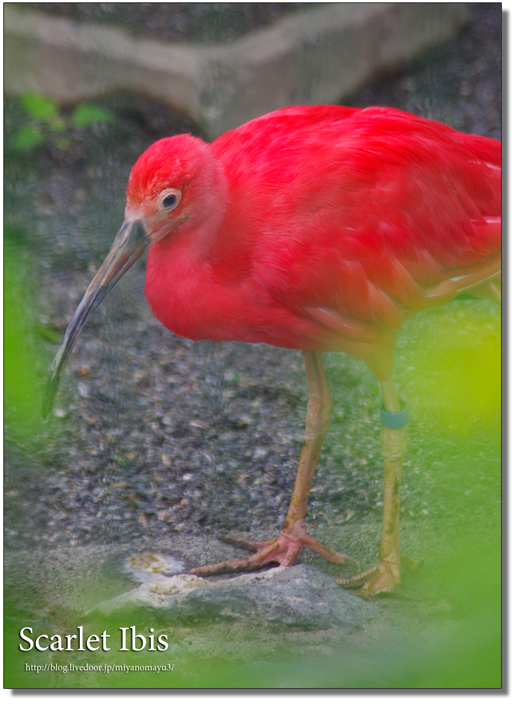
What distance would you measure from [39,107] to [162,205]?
2.87 ft

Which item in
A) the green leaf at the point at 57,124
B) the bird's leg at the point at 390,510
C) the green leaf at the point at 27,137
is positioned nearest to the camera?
the bird's leg at the point at 390,510

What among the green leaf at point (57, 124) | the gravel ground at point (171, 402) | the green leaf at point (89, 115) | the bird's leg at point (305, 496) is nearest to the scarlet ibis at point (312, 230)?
the gravel ground at point (171, 402)

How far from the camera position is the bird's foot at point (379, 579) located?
1787 millimetres

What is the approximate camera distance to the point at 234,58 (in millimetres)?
2098

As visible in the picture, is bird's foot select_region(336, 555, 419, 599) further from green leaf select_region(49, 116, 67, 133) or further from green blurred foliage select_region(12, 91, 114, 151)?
green leaf select_region(49, 116, 67, 133)

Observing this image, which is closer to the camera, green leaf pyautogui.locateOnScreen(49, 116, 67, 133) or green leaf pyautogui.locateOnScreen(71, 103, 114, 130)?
green leaf pyautogui.locateOnScreen(71, 103, 114, 130)

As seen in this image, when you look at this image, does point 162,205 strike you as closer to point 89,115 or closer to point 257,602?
point 89,115

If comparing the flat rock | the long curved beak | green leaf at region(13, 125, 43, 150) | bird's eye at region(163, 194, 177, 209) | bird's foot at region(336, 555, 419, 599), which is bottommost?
the flat rock

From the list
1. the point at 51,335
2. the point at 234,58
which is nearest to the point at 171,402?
the point at 51,335

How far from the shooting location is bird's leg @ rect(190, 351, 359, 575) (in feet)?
6.26

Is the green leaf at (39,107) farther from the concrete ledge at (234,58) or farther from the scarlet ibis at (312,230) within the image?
the scarlet ibis at (312,230)

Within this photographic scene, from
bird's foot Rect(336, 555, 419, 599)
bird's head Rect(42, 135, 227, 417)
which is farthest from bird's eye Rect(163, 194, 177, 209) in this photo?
bird's foot Rect(336, 555, 419, 599)

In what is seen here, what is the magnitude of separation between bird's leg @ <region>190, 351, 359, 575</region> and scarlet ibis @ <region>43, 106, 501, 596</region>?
0.27 metres

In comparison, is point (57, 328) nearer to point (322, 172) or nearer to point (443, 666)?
point (322, 172)
